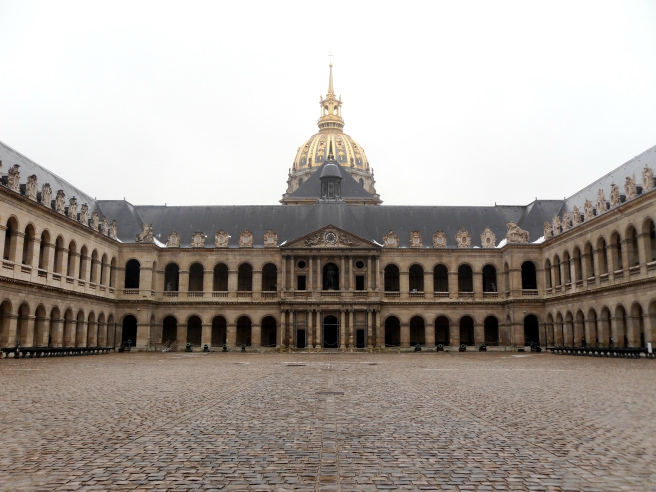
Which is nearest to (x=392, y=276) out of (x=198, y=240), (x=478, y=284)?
(x=478, y=284)

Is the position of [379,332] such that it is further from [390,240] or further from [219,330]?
[219,330]

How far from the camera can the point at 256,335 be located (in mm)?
63375

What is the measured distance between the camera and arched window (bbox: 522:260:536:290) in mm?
63469

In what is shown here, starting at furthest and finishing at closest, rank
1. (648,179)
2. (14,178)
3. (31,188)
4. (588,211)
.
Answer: (588,211) < (31,188) < (648,179) < (14,178)

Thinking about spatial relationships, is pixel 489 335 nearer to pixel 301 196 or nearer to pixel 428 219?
pixel 428 219

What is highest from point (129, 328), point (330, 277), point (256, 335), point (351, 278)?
point (330, 277)

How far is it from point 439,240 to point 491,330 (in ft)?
36.9

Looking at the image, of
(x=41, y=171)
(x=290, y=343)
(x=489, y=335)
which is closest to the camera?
(x=41, y=171)

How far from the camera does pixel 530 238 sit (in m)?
64.3

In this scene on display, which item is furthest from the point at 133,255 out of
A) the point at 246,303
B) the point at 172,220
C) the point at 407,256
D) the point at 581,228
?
the point at 581,228

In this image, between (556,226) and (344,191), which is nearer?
(556,226)

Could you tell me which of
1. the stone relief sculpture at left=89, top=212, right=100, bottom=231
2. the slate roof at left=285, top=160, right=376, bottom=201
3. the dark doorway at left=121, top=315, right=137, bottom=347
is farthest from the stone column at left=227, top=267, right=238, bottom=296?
the slate roof at left=285, top=160, right=376, bottom=201

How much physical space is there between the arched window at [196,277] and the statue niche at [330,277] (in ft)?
43.7

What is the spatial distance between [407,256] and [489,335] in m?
12.3
